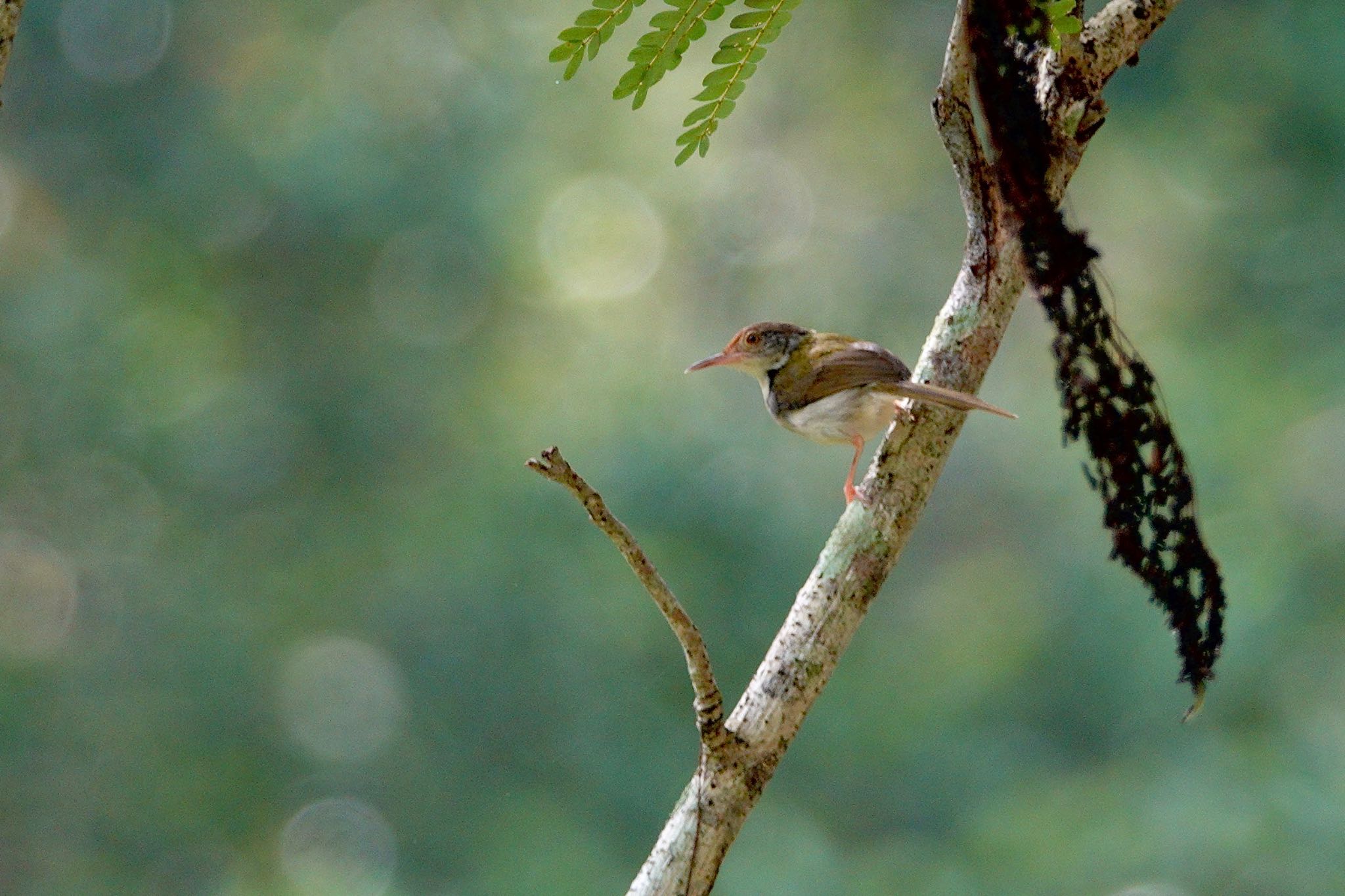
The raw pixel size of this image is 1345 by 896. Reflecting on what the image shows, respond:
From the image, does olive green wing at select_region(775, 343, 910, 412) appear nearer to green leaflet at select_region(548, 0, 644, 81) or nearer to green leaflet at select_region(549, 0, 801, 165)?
green leaflet at select_region(549, 0, 801, 165)

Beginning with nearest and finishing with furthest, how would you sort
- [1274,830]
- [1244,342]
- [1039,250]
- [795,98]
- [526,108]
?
[1039,250] < [1274,830] < [1244,342] < [526,108] < [795,98]

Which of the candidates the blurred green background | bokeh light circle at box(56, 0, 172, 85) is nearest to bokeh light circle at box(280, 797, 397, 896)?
A: the blurred green background

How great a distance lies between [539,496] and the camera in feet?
28.5

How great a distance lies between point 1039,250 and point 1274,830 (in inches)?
250

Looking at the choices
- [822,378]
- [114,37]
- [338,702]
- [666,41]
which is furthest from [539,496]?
[666,41]

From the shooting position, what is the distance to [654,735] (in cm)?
863

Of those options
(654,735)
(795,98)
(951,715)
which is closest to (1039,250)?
(654,735)

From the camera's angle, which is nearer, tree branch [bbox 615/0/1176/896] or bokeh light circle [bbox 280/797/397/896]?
tree branch [bbox 615/0/1176/896]

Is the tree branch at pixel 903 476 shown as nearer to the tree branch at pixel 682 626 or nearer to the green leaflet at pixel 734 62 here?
the tree branch at pixel 682 626

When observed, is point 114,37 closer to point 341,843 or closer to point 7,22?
point 341,843

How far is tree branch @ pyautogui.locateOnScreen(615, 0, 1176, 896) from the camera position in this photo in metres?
2.14

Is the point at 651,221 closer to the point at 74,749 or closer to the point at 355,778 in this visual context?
the point at 355,778

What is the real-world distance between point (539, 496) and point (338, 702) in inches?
76.5

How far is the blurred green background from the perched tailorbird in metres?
4.13
